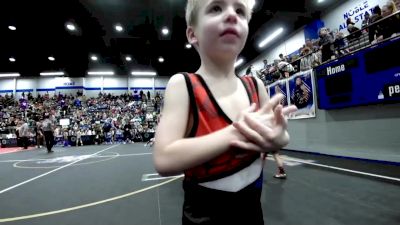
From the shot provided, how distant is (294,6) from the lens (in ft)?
38.3

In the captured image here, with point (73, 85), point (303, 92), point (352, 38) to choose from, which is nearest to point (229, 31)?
point (352, 38)

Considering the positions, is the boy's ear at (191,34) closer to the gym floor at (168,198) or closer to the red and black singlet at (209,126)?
the red and black singlet at (209,126)

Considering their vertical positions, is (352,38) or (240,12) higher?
(352,38)

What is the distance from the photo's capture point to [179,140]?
70cm

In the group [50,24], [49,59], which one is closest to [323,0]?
[50,24]

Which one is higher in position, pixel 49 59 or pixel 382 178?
pixel 49 59

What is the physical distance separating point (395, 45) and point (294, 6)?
764cm

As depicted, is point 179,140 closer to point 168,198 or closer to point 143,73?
point 168,198

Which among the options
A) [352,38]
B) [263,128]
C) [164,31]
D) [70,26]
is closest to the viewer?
[263,128]

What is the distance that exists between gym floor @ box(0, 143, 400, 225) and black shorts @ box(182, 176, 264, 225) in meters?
1.90

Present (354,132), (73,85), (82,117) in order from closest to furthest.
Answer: (354,132) → (82,117) → (73,85)

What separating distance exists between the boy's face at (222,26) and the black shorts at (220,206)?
1.46 ft

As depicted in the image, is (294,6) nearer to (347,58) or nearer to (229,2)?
(347,58)

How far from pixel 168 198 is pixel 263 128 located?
307 centimetres
